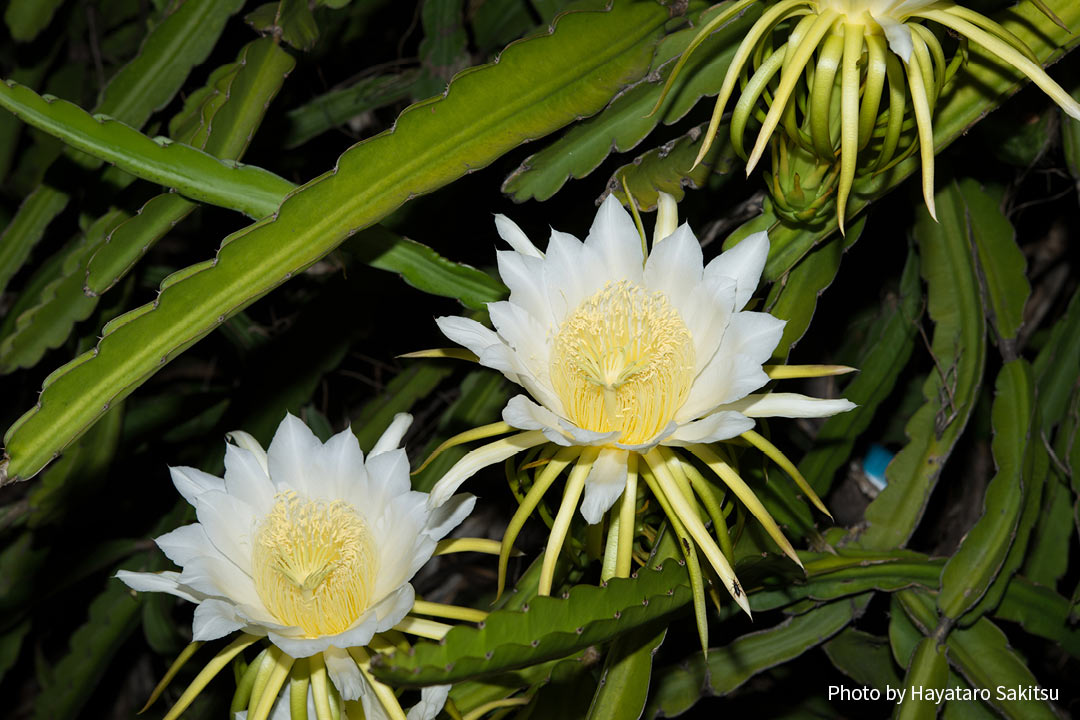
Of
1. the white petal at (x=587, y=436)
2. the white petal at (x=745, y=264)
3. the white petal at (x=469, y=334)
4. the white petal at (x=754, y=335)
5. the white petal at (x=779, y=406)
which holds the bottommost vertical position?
the white petal at (x=587, y=436)

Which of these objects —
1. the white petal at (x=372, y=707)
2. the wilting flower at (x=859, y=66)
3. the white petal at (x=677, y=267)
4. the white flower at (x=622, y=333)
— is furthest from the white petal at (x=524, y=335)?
the white petal at (x=372, y=707)

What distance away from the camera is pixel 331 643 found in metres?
0.71

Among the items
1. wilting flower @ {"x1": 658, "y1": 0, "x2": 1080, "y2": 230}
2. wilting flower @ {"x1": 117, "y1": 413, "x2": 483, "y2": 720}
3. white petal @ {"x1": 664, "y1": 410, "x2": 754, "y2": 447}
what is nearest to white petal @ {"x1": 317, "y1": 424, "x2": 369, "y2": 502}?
wilting flower @ {"x1": 117, "y1": 413, "x2": 483, "y2": 720}

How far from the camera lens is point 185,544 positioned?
2.57 feet

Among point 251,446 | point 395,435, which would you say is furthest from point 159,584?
point 395,435

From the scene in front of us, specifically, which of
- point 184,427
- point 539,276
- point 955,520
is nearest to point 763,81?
point 539,276

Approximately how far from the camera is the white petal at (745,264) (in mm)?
764

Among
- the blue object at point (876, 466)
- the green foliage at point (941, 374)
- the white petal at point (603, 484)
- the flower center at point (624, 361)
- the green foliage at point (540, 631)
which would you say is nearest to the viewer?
the green foliage at point (540, 631)

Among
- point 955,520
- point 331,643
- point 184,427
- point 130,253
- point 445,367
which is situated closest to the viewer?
point 331,643

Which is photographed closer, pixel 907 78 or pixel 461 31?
pixel 907 78

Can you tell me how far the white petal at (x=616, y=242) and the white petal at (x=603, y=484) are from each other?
0.59 ft

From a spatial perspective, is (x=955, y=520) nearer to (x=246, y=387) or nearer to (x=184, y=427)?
(x=246, y=387)

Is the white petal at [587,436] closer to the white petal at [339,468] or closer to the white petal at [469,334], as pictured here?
the white petal at [469,334]

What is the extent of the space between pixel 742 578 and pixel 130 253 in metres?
0.78
